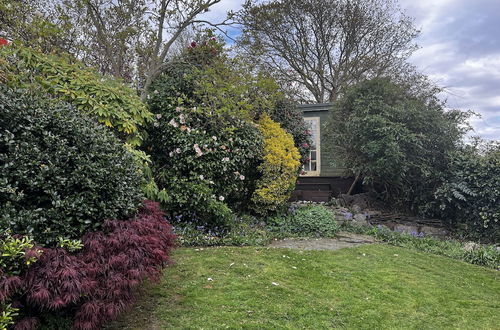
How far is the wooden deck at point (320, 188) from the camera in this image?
10.2 m

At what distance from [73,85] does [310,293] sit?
381cm

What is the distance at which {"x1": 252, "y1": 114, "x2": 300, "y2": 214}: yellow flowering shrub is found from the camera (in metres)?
6.52

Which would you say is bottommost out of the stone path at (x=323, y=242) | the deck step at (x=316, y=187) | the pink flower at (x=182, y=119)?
the stone path at (x=323, y=242)

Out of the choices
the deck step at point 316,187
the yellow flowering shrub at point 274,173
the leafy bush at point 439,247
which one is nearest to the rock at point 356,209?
the leafy bush at point 439,247

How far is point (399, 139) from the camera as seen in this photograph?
24.6 feet

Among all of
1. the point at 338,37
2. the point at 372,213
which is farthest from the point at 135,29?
the point at 338,37

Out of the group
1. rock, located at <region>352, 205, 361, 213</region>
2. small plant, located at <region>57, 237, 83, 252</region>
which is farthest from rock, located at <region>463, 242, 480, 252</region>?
small plant, located at <region>57, 237, 83, 252</region>

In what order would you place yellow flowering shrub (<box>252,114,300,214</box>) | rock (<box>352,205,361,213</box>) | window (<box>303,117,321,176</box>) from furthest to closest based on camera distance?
window (<box>303,117,321,176</box>) < rock (<box>352,205,361,213</box>) < yellow flowering shrub (<box>252,114,300,214</box>)

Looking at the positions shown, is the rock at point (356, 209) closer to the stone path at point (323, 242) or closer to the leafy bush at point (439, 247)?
the leafy bush at point (439, 247)

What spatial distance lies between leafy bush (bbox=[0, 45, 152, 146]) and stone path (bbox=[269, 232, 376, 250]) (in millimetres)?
2996

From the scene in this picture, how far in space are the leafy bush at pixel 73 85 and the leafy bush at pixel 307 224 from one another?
11.0ft

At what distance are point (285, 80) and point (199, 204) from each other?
11221mm

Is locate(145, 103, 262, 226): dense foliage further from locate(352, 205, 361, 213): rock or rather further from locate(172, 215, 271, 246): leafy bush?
locate(352, 205, 361, 213): rock

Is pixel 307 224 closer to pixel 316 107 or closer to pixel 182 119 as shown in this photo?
pixel 182 119
